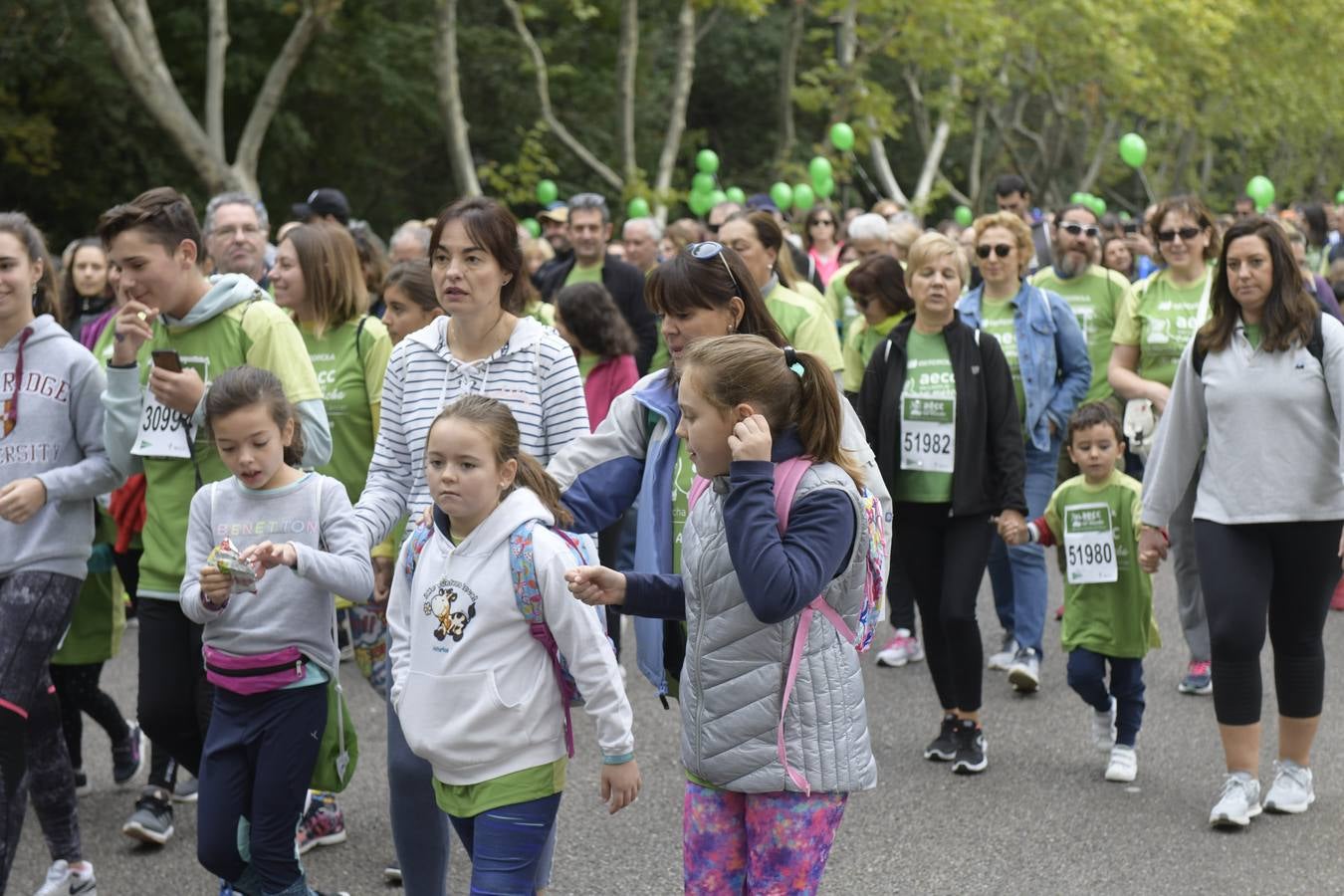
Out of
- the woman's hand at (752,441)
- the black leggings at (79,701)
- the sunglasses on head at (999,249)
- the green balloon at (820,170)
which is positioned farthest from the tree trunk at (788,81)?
the woman's hand at (752,441)

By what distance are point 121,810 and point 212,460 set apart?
6.46 feet

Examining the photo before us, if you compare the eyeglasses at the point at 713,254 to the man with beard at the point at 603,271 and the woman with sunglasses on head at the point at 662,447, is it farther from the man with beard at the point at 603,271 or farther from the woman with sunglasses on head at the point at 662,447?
the man with beard at the point at 603,271

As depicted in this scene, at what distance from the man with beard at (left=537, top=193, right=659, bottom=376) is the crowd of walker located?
1.57 meters

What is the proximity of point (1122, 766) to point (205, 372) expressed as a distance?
12.1 ft

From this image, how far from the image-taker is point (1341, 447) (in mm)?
5781

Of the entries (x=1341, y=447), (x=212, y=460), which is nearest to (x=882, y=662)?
(x=1341, y=447)

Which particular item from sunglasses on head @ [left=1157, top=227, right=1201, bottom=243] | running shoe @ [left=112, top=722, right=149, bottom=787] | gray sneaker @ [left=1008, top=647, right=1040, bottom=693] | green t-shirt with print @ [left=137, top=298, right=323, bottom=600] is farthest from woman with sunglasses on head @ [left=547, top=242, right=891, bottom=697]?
sunglasses on head @ [left=1157, top=227, right=1201, bottom=243]

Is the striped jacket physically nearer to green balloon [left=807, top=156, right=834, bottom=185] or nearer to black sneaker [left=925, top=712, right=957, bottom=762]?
black sneaker [left=925, top=712, right=957, bottom=762]

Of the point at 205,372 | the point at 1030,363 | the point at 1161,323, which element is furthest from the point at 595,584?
the point at 1161,323

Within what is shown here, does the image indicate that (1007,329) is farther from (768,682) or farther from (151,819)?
(768,682)

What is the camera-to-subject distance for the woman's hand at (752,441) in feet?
11.9

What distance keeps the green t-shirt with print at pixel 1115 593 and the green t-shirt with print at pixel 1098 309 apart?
2.39 m

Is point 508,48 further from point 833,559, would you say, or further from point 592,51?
point 833,559

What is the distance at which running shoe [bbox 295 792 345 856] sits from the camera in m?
6.01
